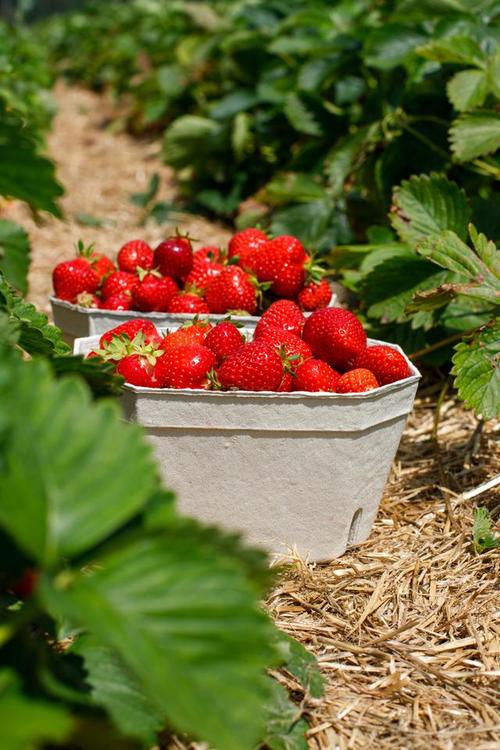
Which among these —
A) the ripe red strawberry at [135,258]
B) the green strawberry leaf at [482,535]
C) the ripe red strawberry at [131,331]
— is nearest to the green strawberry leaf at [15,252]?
the ripe red strawberry at [135,258]

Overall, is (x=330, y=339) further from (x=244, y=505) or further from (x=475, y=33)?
(x=475, y=33)

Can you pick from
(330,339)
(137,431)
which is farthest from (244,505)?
(137,431)

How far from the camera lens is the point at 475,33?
2564 mm

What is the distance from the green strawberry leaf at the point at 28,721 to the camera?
0.61 metres

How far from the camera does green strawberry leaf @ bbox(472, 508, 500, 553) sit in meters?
1.58

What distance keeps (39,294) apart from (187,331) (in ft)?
5.14

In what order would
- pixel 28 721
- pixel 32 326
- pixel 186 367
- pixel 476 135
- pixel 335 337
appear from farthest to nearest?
pixel 476 135
pixel 335 337
pixel 186 367
pixel 32 326
pixel 28 721

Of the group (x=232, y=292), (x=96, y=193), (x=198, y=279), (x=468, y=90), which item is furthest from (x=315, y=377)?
(x=96, y=193)

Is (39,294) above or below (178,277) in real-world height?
below

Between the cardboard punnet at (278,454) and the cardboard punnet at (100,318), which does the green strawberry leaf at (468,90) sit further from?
the cardboard punnet at (278,454)

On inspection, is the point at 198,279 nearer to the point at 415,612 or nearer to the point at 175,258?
the point at 175,258

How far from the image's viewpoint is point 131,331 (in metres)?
1.59

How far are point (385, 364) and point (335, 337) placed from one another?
102 mm

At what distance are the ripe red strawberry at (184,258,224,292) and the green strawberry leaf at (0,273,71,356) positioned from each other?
22.9 inches
